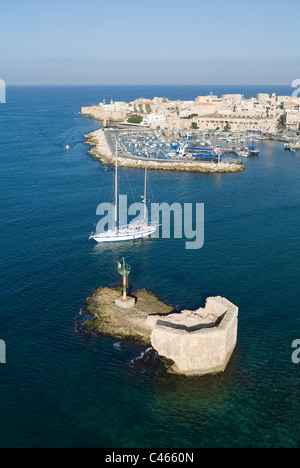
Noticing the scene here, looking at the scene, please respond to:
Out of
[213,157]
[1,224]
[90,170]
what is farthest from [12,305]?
[213,157]

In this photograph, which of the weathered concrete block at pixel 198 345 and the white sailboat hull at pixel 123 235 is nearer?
the weathered concrete block at pixel 198 345

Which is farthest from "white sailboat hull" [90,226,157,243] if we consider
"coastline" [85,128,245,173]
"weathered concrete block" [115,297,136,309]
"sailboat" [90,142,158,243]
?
"coastline" [85,128,245,173]

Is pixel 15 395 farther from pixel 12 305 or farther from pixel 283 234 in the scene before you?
pixel 283 234

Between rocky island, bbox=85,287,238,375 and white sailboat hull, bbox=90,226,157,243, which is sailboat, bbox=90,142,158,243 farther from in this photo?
rocky island, bbox=85,287,238,375

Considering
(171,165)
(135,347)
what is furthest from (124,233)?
(171,165)

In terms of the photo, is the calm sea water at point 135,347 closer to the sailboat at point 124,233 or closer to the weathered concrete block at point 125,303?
the sailboat at point 124,233

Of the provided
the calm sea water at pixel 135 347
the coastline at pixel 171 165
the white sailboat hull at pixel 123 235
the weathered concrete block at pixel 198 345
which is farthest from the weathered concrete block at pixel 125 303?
the coastline at pixel 171 165
